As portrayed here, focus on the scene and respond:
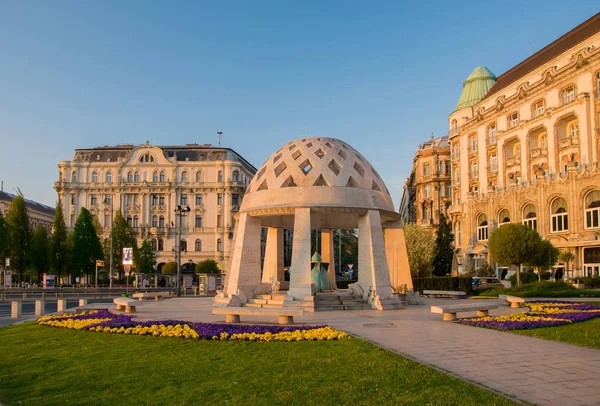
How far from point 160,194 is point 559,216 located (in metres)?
65.9

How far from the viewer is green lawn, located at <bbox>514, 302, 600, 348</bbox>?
1279 cm

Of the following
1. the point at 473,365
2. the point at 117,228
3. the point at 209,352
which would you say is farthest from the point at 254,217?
the point at 117,228

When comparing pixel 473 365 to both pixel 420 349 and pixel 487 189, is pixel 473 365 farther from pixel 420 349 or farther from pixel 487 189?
pixel 487 189

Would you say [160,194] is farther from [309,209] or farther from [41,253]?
[309,209]

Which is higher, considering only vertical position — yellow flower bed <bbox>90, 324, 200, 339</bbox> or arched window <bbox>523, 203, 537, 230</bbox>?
arched window <bbox>523, 203, 537, 230</bbox>

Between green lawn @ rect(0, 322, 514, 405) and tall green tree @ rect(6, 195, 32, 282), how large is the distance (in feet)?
186

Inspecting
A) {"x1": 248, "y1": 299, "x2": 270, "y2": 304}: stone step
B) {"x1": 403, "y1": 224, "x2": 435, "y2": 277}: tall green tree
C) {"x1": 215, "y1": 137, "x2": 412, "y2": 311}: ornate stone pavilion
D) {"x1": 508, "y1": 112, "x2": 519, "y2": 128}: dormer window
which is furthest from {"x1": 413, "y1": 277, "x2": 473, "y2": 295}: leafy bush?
{"x1": 508, "y1": 112, "x2": 519, "y2": 128}: dormer window

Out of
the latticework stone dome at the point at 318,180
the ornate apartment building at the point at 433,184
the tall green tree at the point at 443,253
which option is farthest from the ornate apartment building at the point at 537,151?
the latticework stone dome at the point at 318,180

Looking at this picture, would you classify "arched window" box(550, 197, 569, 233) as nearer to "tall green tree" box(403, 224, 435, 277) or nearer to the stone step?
"tall green tree" box(403, 224, 435, 277)

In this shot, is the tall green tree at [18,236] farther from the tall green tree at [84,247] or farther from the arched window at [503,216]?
the arched window at [503,216]

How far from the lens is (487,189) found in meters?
57.0

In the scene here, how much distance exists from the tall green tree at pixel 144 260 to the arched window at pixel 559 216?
5736cm

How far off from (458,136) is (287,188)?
1847 inches

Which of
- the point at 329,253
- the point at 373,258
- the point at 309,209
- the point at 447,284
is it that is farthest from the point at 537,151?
the point at 309,209
